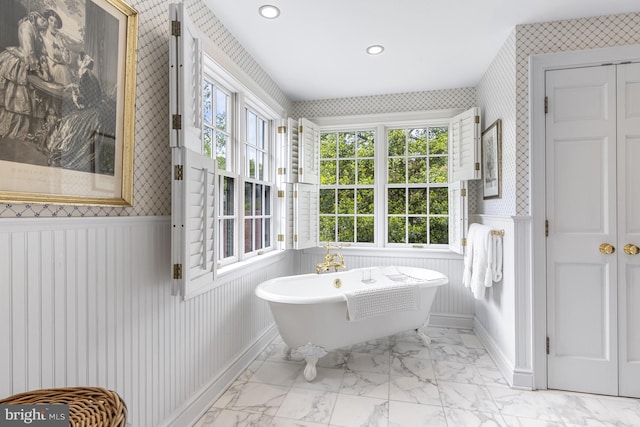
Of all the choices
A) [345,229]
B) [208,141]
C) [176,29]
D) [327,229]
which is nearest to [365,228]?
[345,229]

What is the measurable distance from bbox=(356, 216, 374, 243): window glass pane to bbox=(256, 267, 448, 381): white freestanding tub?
91cm

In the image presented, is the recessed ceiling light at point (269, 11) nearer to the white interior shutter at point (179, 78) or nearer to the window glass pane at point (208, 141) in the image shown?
the white interior shutter at point (179, 78)

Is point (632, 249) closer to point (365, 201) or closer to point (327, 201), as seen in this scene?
point (365, 201)

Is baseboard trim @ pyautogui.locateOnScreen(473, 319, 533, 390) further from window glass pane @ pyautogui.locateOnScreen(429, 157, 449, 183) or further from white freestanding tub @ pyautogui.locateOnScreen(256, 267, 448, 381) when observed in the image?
window glass pane @ pyautogui.locateOnScreen(429, 157, 449, 183)

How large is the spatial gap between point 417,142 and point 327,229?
1482mm

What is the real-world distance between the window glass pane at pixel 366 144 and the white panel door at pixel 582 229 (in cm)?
183

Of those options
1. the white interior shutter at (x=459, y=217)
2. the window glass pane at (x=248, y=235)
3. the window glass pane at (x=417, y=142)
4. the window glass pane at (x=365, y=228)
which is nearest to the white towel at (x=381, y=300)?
the white interior shutter at (x=459, y=217)

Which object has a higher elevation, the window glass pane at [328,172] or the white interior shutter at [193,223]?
the window glass pane at [328,172]

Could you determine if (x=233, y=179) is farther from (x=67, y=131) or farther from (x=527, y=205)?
(x=527, y=205)

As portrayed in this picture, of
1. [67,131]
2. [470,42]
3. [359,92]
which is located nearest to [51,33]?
[67,131]

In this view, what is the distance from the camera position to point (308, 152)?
350 centimetres

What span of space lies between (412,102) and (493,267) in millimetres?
1994

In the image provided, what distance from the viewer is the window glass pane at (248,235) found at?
9.21 feet

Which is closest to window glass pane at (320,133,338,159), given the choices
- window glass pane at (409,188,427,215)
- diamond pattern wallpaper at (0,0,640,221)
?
diamond pattern wallpaper at (0,0,640,221)
